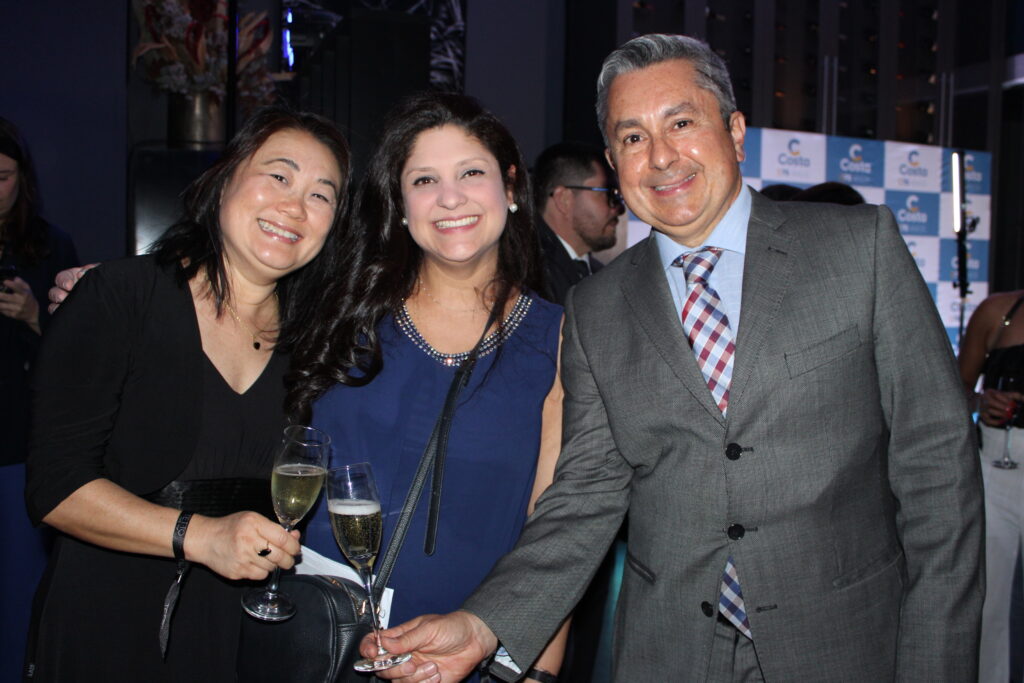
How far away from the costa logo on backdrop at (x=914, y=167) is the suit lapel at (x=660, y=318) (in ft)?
22.5

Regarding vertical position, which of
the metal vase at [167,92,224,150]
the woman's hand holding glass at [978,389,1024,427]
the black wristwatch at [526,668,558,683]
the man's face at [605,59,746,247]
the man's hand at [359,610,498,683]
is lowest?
the black wristwatch at [526,668,558,683]

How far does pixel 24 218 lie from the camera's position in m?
3.11

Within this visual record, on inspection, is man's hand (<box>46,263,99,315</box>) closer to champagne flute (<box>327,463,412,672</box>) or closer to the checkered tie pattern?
champagne flute (<box>327,463,412,672</box>)

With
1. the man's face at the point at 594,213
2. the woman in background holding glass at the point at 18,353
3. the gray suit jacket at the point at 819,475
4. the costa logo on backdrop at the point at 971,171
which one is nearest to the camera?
the gray suit jacket at the point at 819,475

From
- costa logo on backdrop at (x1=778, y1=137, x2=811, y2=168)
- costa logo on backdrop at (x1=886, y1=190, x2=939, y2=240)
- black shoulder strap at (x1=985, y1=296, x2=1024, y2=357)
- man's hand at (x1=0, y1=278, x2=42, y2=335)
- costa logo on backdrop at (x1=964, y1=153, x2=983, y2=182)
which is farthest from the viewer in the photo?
costa logo on backdrop at (x1=964, y1=153, x2=983, y2=182)

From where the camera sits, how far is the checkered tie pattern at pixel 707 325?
5.17 ft

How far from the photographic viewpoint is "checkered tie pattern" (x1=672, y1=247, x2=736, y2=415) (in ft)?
5.17

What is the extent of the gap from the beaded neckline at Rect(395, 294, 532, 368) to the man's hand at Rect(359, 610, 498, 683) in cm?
64

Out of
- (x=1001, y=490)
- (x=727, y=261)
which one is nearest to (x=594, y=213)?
(x=1001, y=490)

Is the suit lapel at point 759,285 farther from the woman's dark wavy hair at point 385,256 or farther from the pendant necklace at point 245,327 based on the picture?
the pendant necklace at point 245,327

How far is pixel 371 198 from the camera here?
7.14 ft

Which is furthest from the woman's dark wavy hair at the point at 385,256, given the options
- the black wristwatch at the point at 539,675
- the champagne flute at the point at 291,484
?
the black wristwatch at the point at 539,675

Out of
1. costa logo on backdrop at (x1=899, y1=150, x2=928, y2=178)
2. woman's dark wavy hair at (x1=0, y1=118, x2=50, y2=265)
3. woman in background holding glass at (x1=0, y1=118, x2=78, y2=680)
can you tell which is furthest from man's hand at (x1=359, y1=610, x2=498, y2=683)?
costa logo on backdrop at (x1=899, y1=150, x2=928, y2=178)

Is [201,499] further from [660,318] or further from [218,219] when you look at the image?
[660,318]
